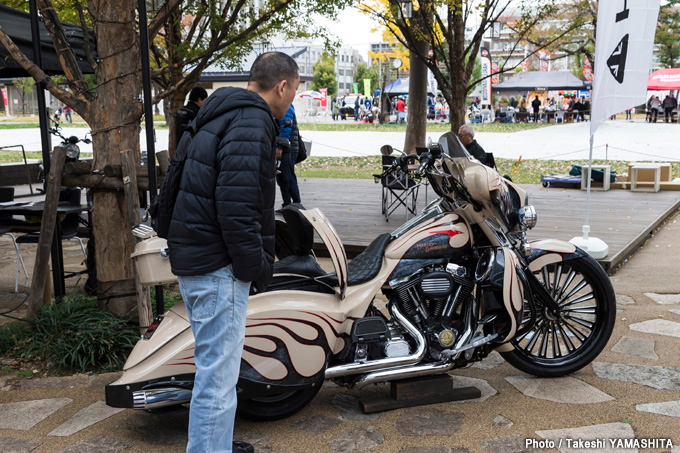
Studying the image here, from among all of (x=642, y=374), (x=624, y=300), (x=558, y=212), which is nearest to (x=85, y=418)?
(x=642, y=374)

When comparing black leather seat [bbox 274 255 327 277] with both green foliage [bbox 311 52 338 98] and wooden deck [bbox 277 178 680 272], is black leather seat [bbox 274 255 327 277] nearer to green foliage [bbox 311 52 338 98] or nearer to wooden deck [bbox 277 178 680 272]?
wooden deck [bbox 277 178 680 272]

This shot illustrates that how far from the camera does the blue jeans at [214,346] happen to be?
2812mm

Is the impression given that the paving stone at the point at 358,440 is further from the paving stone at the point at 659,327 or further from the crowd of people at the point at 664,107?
the crowd of people at the point at 664,107

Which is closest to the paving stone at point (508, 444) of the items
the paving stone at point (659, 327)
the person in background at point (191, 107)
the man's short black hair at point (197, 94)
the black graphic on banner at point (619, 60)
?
the paving stone at point (659, 327)

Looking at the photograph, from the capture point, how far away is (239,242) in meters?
2.69

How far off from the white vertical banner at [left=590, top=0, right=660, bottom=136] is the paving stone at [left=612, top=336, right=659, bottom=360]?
2.60 metres

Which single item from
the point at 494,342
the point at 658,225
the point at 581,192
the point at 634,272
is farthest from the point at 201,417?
the point at 581,192

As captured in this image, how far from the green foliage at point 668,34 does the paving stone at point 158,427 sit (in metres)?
49.7

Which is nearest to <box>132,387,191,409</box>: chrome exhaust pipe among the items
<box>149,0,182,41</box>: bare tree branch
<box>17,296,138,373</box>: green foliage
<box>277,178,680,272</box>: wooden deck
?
<box>17,296,138,373</box>: green foliage

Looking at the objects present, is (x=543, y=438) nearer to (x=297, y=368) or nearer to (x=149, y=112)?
(x=297, y=368)

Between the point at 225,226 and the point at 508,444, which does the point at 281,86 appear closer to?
the point at 225,226

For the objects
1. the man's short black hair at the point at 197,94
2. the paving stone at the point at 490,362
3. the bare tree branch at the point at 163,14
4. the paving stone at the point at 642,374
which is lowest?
the paving stone at the point at 490,362

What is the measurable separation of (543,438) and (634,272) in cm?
431

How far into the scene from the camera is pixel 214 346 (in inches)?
112
